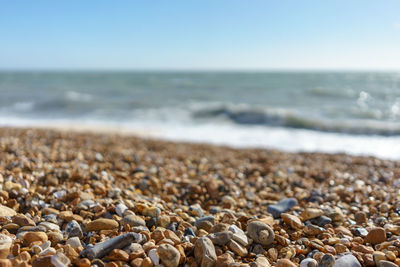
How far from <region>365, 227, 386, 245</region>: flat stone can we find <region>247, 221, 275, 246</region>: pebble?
2.16 feet

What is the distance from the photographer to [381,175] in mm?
4039

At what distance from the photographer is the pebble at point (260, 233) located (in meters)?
1.91

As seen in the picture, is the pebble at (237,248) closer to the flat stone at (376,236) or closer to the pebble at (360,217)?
the flat stone at (376,236)

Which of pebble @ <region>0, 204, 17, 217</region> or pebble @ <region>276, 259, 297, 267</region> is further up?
pebble @ <region>0, 204, 17, 217</region>

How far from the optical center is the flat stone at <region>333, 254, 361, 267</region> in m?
1.57

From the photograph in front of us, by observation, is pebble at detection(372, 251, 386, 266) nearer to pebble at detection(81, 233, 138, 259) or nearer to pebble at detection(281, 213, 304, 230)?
pebble at detection(281, 213, 304, 230)

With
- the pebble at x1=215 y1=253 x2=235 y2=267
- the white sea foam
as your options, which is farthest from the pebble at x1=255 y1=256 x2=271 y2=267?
the white sea foam

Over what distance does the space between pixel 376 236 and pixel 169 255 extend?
4.59 feet

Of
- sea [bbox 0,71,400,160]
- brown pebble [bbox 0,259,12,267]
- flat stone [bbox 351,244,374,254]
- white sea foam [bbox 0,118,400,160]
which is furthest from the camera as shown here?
sea [bbox 0,71,400,160]

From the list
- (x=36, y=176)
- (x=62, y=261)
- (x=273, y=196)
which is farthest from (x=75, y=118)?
(x=62, y=261)

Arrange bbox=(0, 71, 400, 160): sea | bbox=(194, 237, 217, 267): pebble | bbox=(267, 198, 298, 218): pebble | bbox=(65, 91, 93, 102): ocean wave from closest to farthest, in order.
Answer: bbox=(194, 237, 217, 267): pebble, bbox=(267, 198, 298, 218): pebble, bbox=(0, 71, 400, 160): sea, bbox=(65, 91, 93, 102): ocean wave

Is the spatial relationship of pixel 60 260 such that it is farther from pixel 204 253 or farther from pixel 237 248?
pixel 237 248

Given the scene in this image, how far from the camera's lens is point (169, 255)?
5.14 feet

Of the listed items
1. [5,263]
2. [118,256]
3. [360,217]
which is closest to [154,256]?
[118,256]
